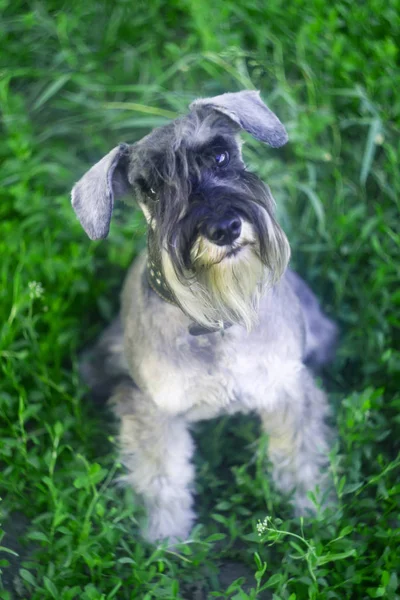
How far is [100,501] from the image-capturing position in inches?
110

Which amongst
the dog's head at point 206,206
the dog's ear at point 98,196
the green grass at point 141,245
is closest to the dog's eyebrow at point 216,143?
the dog's head at point 206,206

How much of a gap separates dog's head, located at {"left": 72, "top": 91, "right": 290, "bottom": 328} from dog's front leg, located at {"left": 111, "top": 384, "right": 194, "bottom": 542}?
836mm

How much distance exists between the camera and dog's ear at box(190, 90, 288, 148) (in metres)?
2.45

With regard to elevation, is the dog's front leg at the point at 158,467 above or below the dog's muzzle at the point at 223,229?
below

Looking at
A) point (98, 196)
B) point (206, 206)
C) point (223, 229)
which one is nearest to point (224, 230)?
point (223, 229)

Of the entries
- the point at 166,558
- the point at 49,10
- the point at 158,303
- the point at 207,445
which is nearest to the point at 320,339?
the point at 207,445

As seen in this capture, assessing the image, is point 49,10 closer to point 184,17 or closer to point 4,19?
point 4,19

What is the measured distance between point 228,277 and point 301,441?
1181 mm

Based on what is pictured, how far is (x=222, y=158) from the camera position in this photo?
2.46 meters

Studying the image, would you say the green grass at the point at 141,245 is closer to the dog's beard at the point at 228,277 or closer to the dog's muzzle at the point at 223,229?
the dog's beard at the point at 228,277

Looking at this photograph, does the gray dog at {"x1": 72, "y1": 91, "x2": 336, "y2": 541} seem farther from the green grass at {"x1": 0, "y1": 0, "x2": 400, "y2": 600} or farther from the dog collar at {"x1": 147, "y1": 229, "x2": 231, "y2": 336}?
the green grass at {"x1": 0, "y1": 0, "x2": 400, "y2": 600}

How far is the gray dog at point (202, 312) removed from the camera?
228 centimetres

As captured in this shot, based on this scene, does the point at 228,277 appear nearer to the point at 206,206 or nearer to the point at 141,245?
the point at 206,206

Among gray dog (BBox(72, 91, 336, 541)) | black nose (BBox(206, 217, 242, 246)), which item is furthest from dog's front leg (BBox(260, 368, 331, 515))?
black nose (BBox(206, 217, 242, 246))
